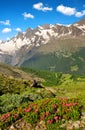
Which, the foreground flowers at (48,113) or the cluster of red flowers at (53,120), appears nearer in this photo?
the cluster of red flowers at (53,120)

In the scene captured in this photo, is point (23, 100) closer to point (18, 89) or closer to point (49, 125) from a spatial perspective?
point (49, 125)

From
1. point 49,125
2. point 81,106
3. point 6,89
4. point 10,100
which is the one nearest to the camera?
point 49,125

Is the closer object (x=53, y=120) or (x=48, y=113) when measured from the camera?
(x=53, y=120)

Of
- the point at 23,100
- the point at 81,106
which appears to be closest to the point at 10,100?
the point at 23,100

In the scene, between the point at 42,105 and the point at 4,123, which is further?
the point at 42,105

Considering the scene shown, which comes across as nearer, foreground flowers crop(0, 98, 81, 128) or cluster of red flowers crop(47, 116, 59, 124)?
cluster of red flowers crop(47, 116, 59, 124)

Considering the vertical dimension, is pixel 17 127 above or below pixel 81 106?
below

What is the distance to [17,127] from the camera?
805 inches

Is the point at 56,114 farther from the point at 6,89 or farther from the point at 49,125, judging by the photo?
the point at 6,89

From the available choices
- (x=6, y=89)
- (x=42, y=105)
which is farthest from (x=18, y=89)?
(x=42, y=105)

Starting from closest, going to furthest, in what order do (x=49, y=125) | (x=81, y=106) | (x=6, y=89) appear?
(x=49, y=125) → (x=81, y=106) → (x=6, y=89)

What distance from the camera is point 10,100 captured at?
3084 cm

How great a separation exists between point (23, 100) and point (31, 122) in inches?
443

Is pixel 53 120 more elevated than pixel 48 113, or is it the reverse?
pixel 48 113
